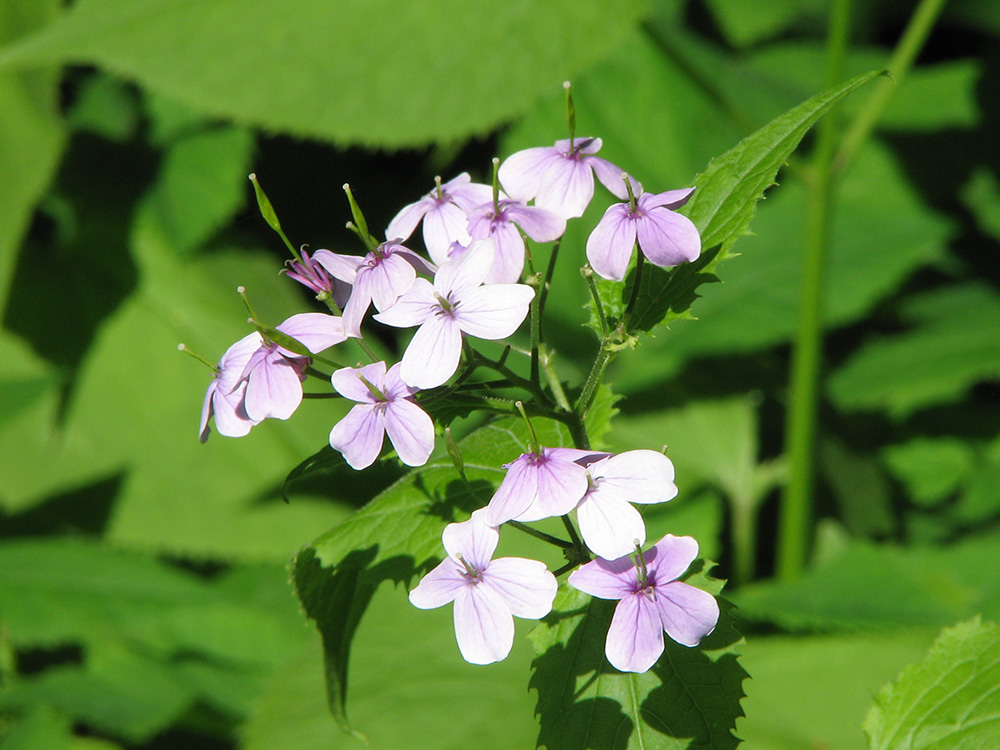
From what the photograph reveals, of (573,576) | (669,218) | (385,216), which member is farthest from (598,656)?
(385,216)

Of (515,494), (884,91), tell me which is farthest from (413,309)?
(884,91)

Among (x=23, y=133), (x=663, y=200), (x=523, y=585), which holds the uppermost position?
(x=663, y=200)

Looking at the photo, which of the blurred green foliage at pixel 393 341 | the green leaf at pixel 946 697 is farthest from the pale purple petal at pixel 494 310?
the blurred green foliage at pixel 393 341

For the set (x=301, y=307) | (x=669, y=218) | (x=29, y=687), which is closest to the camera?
(x=669, y=218)

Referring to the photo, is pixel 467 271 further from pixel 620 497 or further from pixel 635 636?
pixel 635 636

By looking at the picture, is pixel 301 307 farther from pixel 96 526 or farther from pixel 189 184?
pixel 96 526

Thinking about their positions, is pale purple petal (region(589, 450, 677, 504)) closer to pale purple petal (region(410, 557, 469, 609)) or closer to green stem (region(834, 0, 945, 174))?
pale purple petal (region(410, 557, 469, 609))
